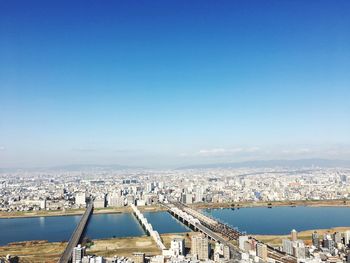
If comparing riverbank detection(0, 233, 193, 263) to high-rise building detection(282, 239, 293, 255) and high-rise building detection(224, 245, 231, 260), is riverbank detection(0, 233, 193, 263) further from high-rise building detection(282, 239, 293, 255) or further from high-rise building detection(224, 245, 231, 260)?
high-rise building detection(282, 239, 293, 255)

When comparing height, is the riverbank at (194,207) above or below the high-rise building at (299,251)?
below

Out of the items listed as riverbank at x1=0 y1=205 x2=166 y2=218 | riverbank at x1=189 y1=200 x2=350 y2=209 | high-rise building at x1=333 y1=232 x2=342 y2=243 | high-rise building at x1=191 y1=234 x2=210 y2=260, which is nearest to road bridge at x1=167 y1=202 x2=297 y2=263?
high-rise building at x1=191 y1=234 x2=210 y2=260

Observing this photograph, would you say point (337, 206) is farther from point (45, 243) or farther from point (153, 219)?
point (45, 243)

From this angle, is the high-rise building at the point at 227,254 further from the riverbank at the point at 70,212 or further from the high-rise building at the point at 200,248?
the riverbank at the point at 70,212

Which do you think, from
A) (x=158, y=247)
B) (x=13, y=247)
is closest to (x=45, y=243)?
(x=13, y=247)

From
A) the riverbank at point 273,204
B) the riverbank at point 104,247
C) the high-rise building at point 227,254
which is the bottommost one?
the riverbank at point 273,204

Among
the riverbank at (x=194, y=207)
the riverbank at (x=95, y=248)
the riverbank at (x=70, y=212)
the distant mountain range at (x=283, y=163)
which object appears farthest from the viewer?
the distant mountain range at (x=283, y=163)

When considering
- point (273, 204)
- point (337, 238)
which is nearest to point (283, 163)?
point (273, 204)

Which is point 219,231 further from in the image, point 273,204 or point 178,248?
point 273,204

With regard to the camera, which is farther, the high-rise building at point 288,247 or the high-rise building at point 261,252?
the high-rise building at point 288,247

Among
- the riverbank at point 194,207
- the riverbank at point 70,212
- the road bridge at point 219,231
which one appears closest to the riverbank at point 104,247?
the road bridge at point 219,231

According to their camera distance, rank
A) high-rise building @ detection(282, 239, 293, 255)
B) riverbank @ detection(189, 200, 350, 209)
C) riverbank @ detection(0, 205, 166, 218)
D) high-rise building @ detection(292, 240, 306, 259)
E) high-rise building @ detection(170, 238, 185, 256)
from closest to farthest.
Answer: high-rise building @ detection(292, 240, 306, 259), high-rise building @ detection(170, 238, 185, 256), high-rise building @ detection(282, 239, 293, 255), riverbank @ detection(0, 205, 166, 218), riverbank @ detection(189, 200, 350, 209)

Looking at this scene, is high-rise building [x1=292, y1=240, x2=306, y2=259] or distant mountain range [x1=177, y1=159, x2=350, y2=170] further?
distant mountain range [x1=177, y1=159, x2=350, y2=170]

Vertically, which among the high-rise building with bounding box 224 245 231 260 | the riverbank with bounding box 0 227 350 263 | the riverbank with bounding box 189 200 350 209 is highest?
Result: the high-rise building with bounding box 224 245 231 260
